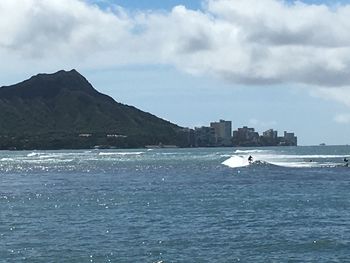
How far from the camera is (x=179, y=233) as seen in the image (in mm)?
35219

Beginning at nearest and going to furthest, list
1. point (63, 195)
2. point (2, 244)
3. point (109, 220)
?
point (2, 244)
point (109, 220)
point (63, 195)

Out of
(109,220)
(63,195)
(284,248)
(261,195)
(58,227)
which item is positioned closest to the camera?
(284,248)

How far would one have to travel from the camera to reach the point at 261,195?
179 ft

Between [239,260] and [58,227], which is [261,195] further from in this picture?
[239,260]

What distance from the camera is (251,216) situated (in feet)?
136

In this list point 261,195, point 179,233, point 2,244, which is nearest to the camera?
point 2,244

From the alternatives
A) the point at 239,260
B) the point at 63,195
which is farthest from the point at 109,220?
the point at 63,195

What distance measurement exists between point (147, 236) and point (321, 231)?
28.7ft

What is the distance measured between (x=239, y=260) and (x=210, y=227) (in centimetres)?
887

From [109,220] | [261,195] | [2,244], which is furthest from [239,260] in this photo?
[261,195]

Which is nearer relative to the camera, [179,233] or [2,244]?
[2,244]

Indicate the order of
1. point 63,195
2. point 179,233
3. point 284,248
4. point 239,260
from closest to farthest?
point 239,260, point 284,248, point 179,233, point 63,195

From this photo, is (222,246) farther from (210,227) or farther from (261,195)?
(261,195)

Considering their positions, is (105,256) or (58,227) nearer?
(105,256)
